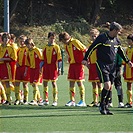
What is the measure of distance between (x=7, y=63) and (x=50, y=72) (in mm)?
1196

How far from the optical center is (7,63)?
58.6 feet

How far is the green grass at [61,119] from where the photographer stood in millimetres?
12430

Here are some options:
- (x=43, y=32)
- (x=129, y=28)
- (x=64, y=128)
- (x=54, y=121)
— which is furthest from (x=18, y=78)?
(x=129, y=28)

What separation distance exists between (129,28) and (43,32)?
28.3ft

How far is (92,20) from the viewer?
158ft

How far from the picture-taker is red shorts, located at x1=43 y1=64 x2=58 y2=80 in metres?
17.5

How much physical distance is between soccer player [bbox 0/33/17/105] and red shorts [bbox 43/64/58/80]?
0.85 m

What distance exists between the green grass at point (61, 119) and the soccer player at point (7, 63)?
2.75ft

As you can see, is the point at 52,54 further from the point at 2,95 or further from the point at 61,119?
the point at 61,119

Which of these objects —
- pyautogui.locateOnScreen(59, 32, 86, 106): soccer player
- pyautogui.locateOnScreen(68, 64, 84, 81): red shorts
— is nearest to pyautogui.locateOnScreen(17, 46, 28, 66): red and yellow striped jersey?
pyautogui.locateOnScreen(59, 32, 86, 106): soccer player

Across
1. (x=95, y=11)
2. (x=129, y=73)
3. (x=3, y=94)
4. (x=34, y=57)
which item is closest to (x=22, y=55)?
(x=34, y=57)

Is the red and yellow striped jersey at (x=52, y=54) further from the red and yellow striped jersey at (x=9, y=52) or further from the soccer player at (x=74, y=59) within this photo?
the red and yellow striped jersey at (x=9, y=52)

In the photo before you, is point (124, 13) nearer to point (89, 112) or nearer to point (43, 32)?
point (43, 32)

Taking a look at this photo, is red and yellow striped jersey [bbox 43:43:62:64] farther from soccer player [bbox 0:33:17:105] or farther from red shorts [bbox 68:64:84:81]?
soccer player [bbox 0:33:17:105]
